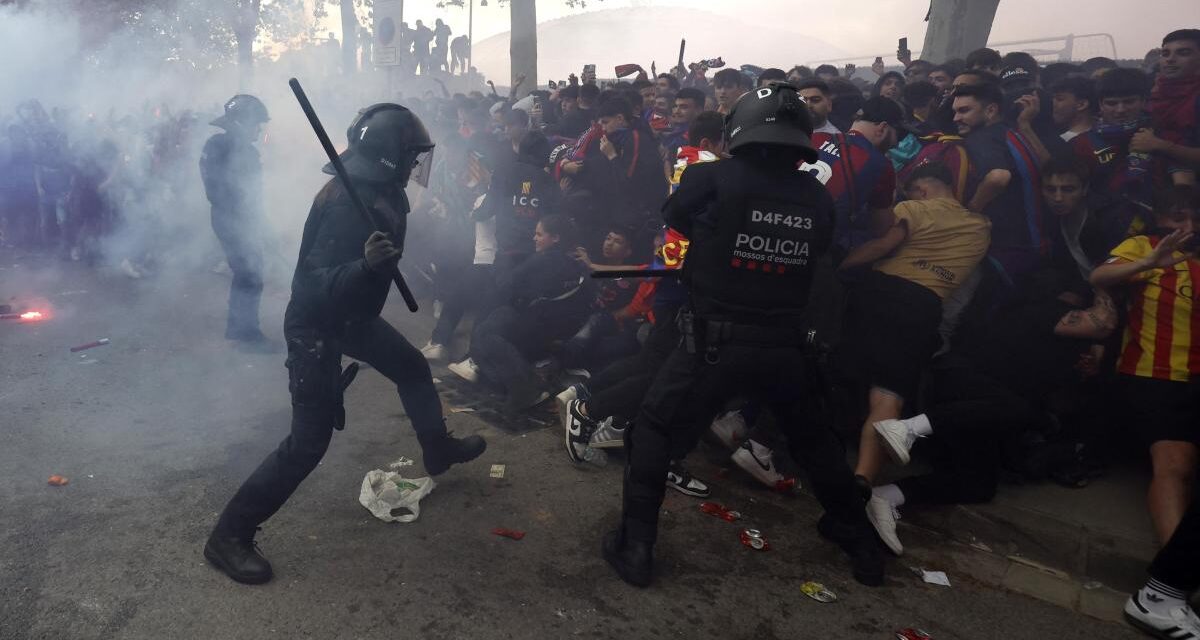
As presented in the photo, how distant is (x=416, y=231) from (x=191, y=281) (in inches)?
126

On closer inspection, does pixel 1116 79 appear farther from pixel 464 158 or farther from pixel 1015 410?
pixel 464 158

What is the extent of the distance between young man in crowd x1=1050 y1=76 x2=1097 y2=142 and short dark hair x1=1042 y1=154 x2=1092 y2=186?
0.71 metres

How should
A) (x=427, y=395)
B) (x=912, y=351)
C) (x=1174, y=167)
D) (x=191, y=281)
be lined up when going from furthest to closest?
(x=191, y=281) < (x=1174, y=167) < (x=912, y=351) < (x=427, y=395)

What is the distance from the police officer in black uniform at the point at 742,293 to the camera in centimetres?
318

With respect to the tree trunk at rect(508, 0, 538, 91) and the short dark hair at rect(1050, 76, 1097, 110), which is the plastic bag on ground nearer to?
the short dark hair at rect(1050, 76, 1097, 110)

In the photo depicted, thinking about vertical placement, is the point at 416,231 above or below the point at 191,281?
above

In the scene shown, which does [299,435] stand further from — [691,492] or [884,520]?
[884,520]

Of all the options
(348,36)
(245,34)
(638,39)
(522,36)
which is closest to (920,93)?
(522,36)

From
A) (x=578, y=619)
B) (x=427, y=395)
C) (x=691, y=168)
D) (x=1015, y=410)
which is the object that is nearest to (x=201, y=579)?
(x=427, y=395)

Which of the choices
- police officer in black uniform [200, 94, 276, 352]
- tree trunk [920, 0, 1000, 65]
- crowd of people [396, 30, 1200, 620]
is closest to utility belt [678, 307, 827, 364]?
crowd of people [396, 30, 1200, 620]

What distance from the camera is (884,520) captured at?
3842 mm

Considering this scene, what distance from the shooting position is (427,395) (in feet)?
13.0

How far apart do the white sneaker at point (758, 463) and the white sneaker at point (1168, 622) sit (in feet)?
5.95

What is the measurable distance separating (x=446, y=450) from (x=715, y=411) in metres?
1.59
